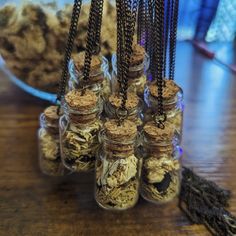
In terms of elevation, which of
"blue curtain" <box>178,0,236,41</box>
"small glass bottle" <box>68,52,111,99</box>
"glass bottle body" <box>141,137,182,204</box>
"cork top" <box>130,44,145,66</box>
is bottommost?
"glass bottle body" <box>141,137,182,204</box>

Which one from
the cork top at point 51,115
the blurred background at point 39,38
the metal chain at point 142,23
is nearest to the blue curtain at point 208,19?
the blurred background at point 39,38

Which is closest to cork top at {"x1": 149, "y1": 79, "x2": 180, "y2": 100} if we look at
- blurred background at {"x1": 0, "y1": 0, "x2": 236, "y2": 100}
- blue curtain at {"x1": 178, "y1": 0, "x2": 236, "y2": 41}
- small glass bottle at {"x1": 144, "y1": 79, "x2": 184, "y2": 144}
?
small glass bottle at {"x1": 144, "y1": 79, "x2": 184, "y2": 144}

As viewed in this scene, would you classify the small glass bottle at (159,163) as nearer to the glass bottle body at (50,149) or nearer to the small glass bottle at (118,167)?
the small glass bottle at (118,167)

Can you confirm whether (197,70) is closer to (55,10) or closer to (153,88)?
(55,10)

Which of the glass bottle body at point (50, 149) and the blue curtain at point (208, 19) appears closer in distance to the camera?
the glass bottle body at point (50, 149)

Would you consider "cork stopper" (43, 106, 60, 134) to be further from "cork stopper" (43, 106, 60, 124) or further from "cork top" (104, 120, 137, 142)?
"cork top" (104, 120, 137, 142)

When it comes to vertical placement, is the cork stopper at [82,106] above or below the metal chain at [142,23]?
below
